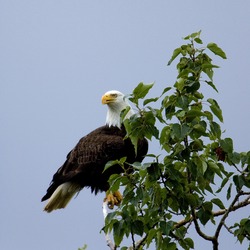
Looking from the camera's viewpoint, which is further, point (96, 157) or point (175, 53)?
point (96, 157)

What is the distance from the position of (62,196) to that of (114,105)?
53.2 inches

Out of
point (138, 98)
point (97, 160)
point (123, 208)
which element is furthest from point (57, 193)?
point (138, 98)

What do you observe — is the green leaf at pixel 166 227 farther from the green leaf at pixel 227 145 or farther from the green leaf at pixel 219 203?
the green leaf at pixel 227 145

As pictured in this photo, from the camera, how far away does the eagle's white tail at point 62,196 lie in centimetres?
819

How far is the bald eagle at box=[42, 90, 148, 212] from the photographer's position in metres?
7.74

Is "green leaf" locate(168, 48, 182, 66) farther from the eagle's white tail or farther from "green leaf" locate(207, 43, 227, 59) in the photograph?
the eagle's white tail

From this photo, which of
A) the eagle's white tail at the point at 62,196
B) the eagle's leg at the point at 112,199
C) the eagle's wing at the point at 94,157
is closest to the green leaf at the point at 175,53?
the eagle's leg at the point at 112,199

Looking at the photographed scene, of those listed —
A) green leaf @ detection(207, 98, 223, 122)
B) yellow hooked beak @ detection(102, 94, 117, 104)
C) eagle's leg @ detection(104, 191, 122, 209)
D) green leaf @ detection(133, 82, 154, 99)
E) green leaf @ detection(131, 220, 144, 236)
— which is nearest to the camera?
green leaf @ detection(133, 82, 154, 99)

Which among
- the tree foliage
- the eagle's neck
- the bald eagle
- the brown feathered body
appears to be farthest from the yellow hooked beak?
the tree foliage

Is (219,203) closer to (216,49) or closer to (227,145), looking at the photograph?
(227,145)

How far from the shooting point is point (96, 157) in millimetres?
7848

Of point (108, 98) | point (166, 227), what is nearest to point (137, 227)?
point (166, 227)

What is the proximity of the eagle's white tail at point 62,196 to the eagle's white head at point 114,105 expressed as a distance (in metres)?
0.94

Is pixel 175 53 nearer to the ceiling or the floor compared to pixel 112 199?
nearer to the ceiling
